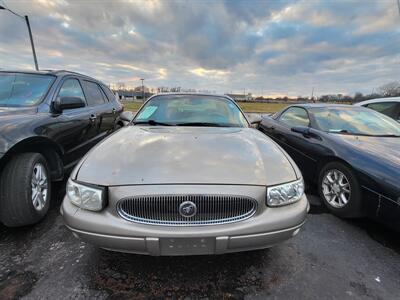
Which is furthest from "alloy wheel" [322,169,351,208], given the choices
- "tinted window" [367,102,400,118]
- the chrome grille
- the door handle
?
"tinted window" [367,102,400,118]

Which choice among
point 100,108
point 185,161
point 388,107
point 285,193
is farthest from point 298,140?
point 388,107

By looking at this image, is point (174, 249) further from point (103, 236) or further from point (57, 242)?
point (57, 242)

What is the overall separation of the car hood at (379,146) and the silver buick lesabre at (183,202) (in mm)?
1385

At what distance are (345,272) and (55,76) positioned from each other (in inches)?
165

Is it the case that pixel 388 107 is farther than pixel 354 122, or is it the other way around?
pixel 388 107

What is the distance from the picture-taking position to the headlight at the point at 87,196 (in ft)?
5.93

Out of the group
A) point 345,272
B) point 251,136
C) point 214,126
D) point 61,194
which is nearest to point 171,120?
point 214,126

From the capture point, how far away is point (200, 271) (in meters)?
2.12

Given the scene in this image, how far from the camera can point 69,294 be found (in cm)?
185

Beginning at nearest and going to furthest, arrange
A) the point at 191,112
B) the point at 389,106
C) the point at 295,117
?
1. the point at 191,112
2. the point at 295,117
3. the point at 389,106

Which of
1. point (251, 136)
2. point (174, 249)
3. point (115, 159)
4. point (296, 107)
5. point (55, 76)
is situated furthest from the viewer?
point (296, 107)

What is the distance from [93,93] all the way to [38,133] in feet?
6.88

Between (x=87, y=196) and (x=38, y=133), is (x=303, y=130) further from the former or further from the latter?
(x=38, y=133)

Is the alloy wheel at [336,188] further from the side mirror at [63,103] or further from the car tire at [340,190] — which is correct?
the side mirror at [63,103]
